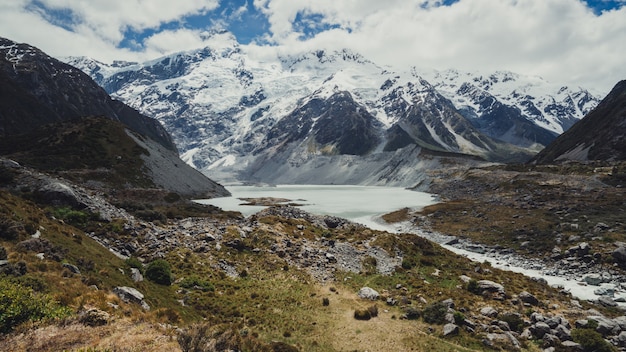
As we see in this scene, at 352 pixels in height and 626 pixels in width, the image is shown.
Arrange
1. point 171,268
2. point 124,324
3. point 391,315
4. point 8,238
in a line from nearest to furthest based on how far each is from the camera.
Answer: point 124,324
point 8,238
point 391,315
point 171,268

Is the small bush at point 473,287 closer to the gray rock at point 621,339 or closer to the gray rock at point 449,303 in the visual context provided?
the gray rock at point 449,303

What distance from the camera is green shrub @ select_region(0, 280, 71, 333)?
14.5m

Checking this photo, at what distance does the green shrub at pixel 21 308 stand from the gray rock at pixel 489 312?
28.9m

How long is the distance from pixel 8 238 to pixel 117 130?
409ft

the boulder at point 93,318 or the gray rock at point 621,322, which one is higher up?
the boulder at point 93,318

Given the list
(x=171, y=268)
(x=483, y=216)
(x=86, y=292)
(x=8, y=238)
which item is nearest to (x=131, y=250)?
(x=171, y=268)

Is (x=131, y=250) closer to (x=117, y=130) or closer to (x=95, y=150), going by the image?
(x=95, y=150)

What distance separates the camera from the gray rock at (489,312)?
97.6ft

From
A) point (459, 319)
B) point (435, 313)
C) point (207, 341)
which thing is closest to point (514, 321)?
point (459, 319)

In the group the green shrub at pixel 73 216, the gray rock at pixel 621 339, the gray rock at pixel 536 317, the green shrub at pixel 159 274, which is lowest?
the gray rock at pixel 621 339

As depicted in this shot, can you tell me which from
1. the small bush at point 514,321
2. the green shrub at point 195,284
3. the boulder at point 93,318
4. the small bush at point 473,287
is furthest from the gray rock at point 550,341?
the boulder at point 93,318

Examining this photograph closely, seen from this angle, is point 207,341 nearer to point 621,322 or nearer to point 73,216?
point 73,216

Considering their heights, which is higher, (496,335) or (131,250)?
(131,250)

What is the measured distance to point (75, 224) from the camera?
127 feet
